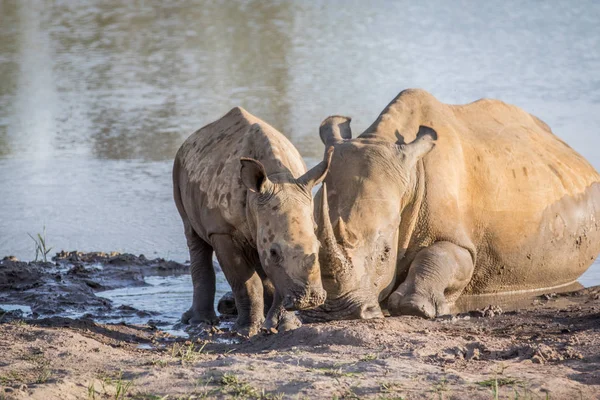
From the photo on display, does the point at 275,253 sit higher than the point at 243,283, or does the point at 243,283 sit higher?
the point at 275,253

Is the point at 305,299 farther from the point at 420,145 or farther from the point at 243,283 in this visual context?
the point at 420,145

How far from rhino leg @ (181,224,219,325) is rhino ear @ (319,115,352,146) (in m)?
1.39

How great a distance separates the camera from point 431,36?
25.2 meters

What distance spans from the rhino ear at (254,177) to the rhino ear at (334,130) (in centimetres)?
130

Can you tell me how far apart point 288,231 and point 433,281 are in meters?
1.70

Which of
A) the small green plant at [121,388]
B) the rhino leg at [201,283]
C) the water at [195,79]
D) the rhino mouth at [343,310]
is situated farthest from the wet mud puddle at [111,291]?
the small green plant at [121,388]

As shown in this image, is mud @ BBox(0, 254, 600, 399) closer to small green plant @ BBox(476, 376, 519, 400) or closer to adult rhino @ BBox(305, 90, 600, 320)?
small green plant @ BBox(476, 376, 519, 400)

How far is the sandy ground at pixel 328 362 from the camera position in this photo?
18.9ft

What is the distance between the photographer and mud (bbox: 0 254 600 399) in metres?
5.78

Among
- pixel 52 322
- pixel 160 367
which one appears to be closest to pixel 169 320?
pixel 52 322

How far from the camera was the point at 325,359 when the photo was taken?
21.0 ft

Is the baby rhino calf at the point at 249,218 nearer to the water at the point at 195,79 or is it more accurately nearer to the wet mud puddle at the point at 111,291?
the wet mud puddle at the point at 111,291

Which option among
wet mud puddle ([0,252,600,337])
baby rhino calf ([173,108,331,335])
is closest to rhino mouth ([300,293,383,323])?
baby rhino calf ([173,108,331,335])

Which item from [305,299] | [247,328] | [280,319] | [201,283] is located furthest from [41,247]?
[305,299]
